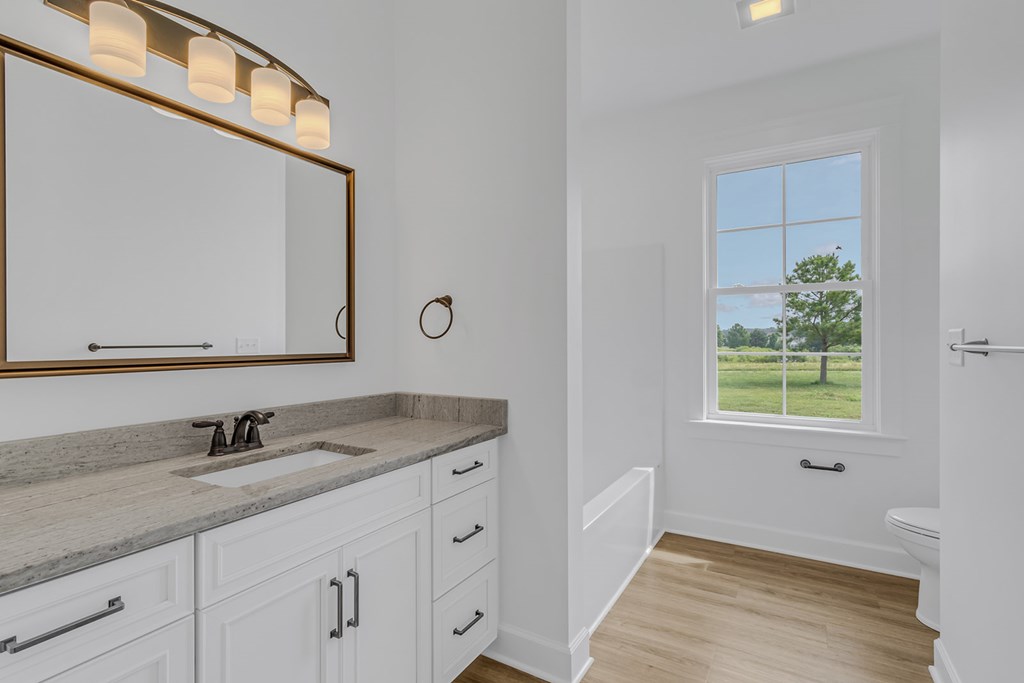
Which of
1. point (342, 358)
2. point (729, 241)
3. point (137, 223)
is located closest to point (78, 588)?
point (137, 223)

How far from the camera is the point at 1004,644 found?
4.06ft

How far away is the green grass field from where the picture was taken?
279 cm

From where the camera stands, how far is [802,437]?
2.78 meters

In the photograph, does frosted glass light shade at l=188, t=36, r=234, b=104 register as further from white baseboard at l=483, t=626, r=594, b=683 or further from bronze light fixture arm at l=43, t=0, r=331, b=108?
white baseboard at l=483, t=626, r=594, b=683

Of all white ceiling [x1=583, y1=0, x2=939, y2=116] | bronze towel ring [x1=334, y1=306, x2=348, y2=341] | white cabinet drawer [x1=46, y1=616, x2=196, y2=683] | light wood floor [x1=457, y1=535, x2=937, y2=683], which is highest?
white ceiling [x1=583, y1=0, x2=939, y2=116]

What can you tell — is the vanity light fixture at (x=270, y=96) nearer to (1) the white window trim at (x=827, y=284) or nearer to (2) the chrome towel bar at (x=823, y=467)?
(1) the white window trim at (x=827, y=284)

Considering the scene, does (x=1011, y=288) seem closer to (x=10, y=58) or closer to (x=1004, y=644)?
(x=1004, y=644)

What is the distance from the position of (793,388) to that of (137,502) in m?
3.12

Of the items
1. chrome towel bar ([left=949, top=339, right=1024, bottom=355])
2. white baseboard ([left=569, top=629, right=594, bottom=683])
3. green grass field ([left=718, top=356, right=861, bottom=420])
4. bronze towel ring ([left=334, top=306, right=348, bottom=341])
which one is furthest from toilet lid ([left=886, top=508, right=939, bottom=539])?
bronze towel ring ([left=334, top=306, right=348, bottom=341])

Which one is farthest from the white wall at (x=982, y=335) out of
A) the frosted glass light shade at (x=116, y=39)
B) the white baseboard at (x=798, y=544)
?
the frosted glass light shade at (x=116, y=39)

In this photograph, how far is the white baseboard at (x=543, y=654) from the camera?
1.76 m

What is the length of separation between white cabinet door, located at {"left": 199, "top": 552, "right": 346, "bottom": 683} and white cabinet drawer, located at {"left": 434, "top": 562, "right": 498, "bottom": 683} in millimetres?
417

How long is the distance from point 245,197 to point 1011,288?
2188 millimetres

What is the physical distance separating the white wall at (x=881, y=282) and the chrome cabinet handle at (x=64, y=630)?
287 centimetres
